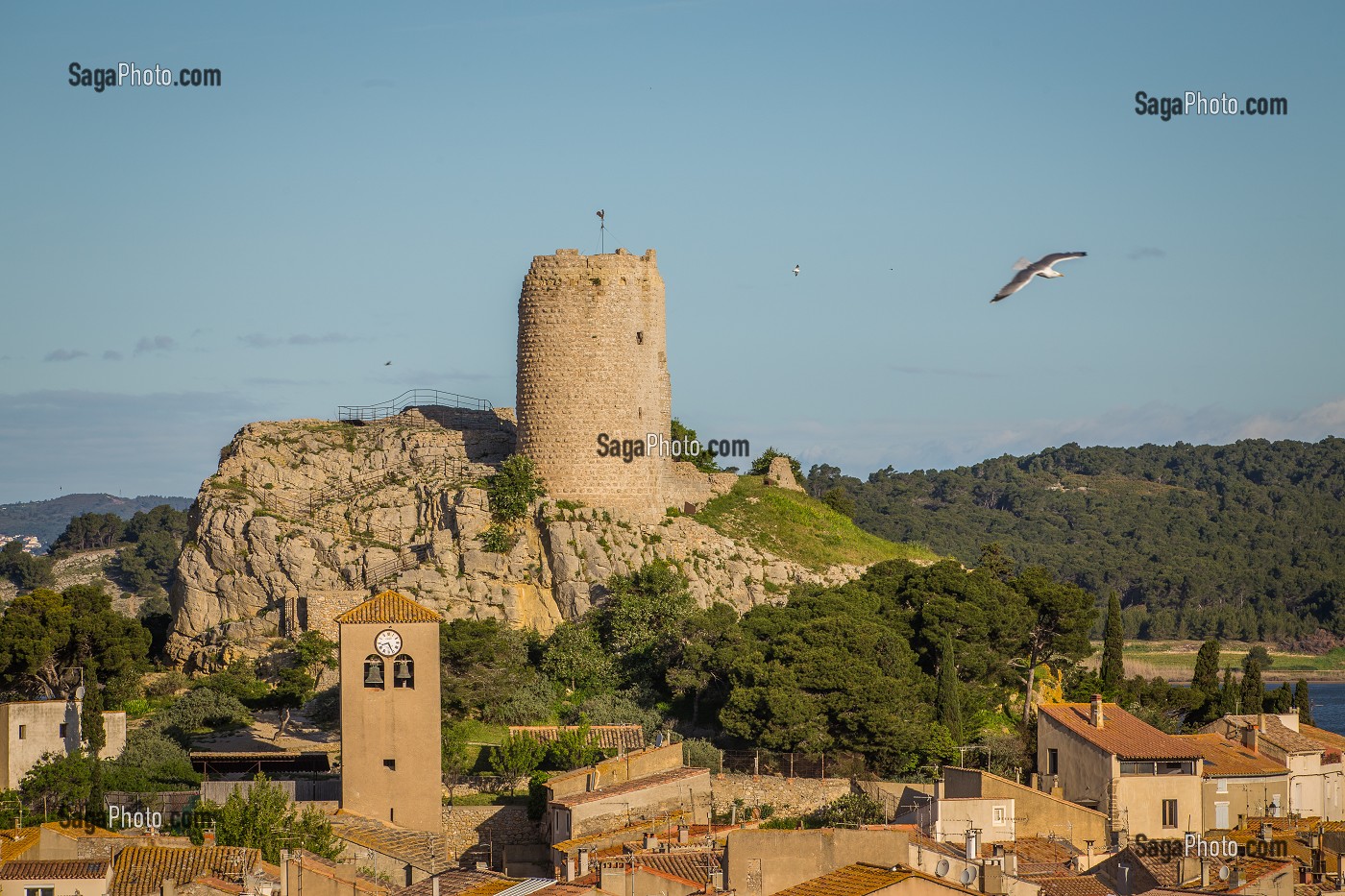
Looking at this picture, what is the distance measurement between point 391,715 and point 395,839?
336cm

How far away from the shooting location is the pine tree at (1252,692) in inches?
2330

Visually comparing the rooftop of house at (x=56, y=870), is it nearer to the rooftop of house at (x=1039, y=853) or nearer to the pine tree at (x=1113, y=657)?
the rooftop of house at (x=1039, y=853)

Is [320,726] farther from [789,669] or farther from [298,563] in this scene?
[789,669]

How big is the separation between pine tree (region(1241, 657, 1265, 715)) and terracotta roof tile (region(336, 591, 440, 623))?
79.2ft

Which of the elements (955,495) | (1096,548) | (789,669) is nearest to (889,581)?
(789,669)

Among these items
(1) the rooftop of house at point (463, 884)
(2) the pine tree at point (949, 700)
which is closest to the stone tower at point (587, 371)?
(2) the pine tree at point (949, 700)

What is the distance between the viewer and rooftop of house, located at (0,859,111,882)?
109 ft

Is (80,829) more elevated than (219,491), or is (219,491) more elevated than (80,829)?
(219,491)

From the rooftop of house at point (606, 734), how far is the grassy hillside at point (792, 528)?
14.9 metres

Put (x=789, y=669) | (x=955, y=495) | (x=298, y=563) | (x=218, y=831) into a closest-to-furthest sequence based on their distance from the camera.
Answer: (x=218, y=831) → (x=789, y=669) → (x=298, y=563) → (x=955, y=495)

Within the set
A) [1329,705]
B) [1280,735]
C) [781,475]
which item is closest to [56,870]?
[1280,735]

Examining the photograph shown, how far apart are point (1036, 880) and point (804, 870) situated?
5089 mm

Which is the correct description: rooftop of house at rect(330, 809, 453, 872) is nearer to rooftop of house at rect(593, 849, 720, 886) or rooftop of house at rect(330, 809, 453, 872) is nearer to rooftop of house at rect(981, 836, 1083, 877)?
rooftop of house at rect(593, 849, 720, 886)

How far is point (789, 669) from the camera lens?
5109cm
